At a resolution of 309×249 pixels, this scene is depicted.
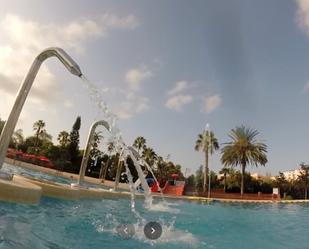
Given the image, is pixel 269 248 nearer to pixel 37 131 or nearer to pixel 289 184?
pixel 289 184

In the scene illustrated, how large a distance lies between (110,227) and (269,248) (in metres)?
4.23

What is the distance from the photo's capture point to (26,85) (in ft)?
24.5

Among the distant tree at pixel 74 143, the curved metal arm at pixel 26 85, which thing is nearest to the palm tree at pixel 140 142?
the distant tree at pixel 74 143

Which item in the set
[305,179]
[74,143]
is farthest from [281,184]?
[74,143]

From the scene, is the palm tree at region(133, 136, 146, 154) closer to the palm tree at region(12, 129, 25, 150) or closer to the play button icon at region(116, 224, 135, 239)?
the palm tree at region(12, 129, 25, 150)

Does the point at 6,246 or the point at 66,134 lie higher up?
the point at 66,134

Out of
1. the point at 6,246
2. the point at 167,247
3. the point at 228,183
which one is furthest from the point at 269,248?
the point at 228,183

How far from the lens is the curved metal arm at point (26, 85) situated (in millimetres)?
7059

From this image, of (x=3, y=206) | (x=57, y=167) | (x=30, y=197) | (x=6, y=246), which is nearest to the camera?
(x=6, y=246)

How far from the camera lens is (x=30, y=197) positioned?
7.23m

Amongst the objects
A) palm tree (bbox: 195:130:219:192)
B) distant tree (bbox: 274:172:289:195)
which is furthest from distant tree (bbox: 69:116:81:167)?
distant tree (bbox: 274:172:289:195)

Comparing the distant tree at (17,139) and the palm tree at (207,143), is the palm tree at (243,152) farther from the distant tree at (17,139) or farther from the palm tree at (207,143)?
the distant tree at (17,139)

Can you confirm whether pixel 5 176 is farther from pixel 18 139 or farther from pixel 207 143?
pixel 18 139

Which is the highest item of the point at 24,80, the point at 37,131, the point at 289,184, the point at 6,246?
the point at 37,131
